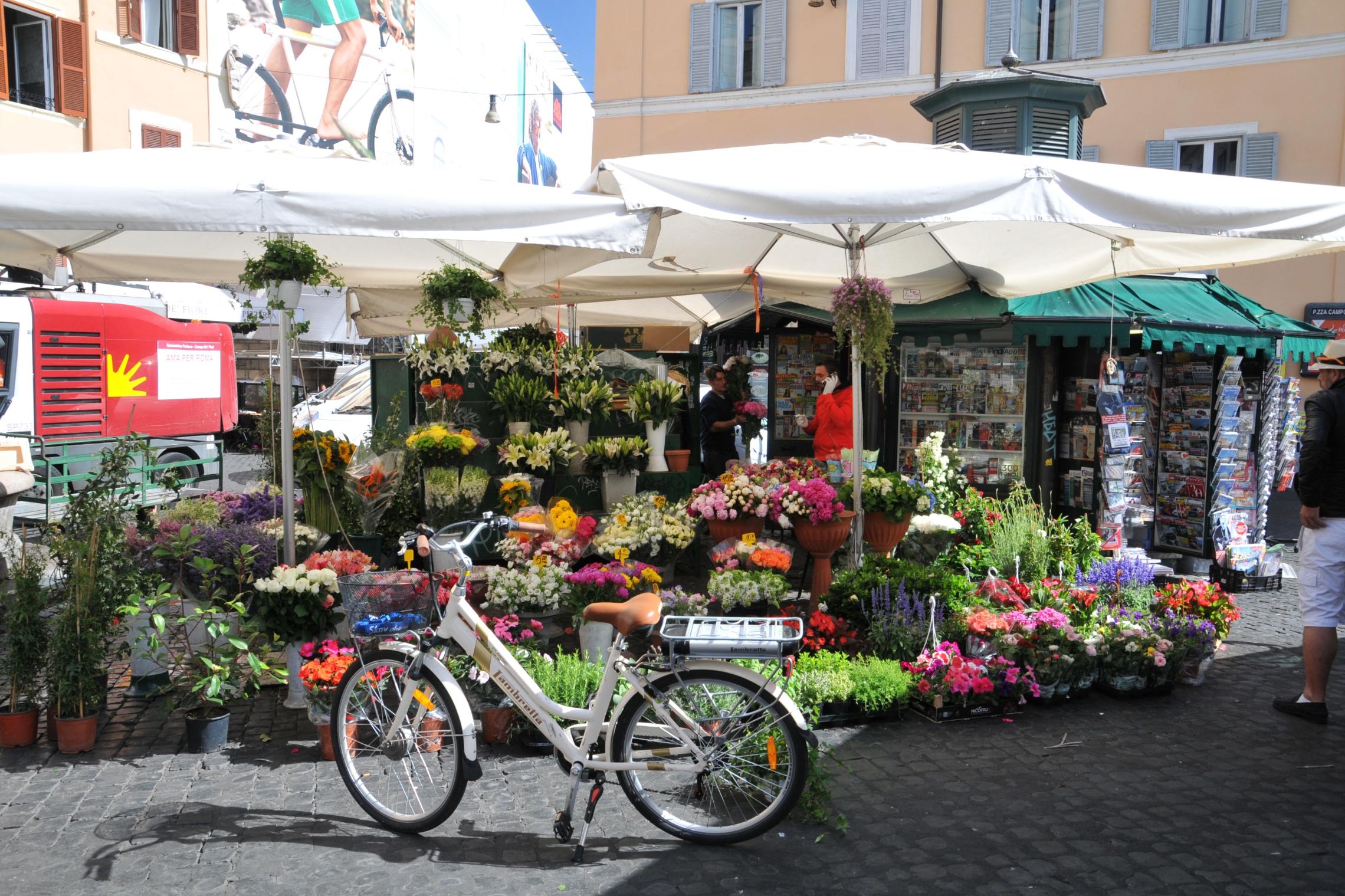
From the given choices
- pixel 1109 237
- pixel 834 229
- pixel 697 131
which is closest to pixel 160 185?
pixel 834 229

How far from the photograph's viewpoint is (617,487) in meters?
6.92

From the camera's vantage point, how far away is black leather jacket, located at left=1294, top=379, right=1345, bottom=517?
5.05 m

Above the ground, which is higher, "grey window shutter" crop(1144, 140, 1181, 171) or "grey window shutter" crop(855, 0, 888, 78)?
"grey window shutter" crop(855, 0, 888, 78)

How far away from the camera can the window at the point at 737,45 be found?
59.7 ft

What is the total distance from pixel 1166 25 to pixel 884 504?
13402mm

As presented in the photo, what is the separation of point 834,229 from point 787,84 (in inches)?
493

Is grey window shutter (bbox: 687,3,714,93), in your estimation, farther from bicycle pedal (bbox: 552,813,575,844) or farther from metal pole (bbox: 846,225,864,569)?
bicycle pedal (bbox: 552,813,575,844)

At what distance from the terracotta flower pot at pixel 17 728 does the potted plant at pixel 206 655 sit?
1.85 feet

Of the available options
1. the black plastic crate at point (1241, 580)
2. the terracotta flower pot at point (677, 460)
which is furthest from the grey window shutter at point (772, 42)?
the terracotta flower pot at point (677, 460)

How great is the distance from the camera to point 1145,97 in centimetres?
1609

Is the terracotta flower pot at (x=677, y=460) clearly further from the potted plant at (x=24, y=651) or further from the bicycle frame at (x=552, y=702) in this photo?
the potted plant at (x=24, y=651)

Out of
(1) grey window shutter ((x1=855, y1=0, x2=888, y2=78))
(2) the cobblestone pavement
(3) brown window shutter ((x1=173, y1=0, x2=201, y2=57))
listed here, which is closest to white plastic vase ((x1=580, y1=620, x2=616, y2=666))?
(2) the cobblestone pavement

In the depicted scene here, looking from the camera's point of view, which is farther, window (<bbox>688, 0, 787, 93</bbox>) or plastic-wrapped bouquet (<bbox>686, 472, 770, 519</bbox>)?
window (<bbox>688, 0, 787, 93</bbox>)

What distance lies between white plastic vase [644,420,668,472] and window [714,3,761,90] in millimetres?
12883
